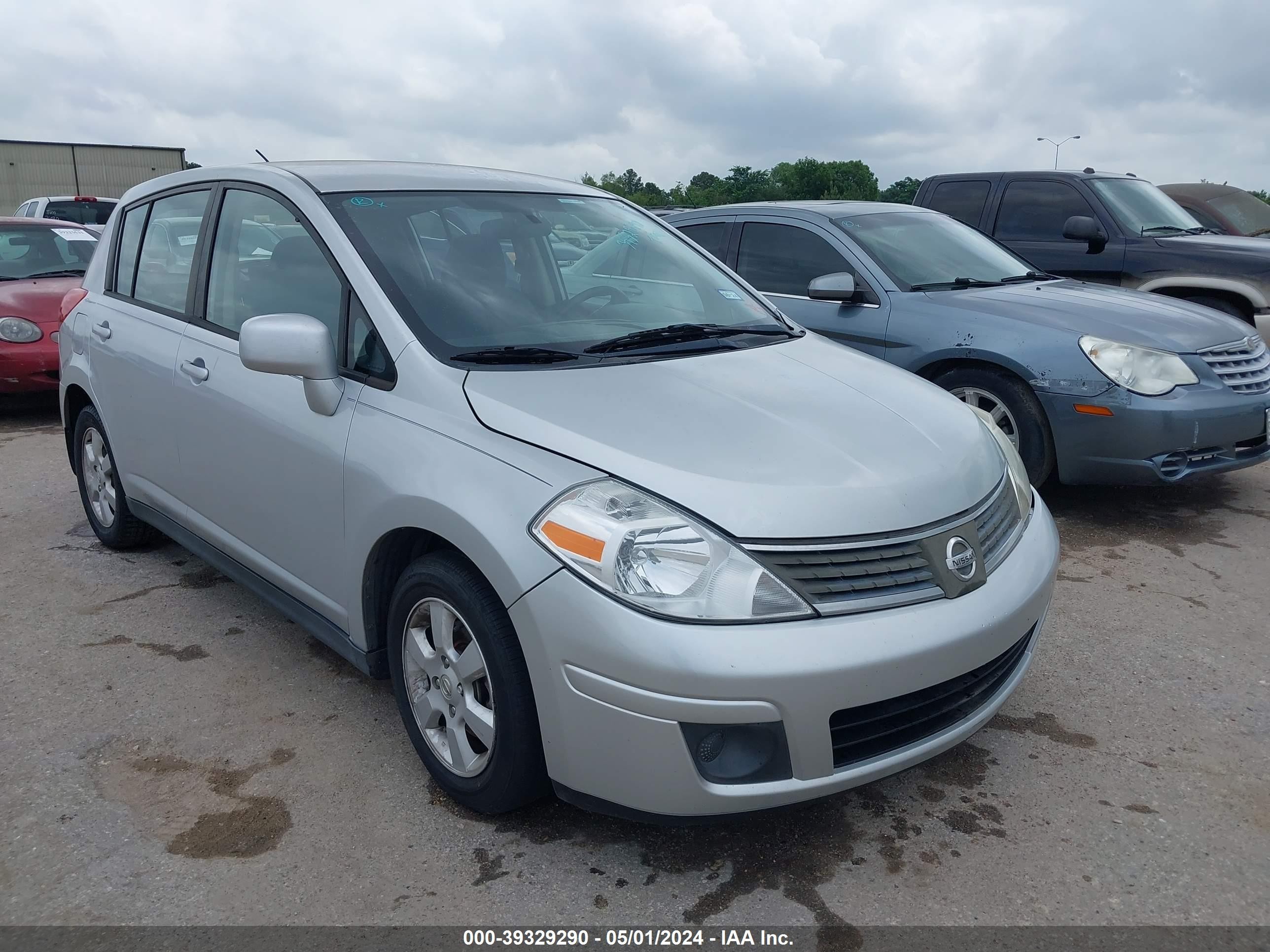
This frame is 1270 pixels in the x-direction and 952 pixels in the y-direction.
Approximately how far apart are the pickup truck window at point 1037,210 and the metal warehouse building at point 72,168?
37567mm

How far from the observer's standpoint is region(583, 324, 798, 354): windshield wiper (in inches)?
118

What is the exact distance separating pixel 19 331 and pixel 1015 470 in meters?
7.05

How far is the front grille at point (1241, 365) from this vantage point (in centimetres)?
497

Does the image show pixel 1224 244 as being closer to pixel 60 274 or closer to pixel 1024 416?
pixel 1024 416

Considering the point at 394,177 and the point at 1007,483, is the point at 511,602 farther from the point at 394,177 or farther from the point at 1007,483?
the point at 394,177

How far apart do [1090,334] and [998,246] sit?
166 cm

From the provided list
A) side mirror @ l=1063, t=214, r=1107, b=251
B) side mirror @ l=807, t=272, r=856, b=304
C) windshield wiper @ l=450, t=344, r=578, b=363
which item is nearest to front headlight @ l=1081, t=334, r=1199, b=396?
side mirror @ l=807, t=272, r=856, b=304

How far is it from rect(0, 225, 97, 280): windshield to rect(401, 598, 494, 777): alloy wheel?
266 inches

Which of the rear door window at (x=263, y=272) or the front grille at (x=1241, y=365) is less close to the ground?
the rear door window at (x=263, y=272)

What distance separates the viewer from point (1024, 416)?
5027mm

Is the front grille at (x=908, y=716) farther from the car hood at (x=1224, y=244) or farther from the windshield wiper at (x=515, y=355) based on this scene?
the car hood at (x=1224, y=244)

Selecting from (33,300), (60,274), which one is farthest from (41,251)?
(33,300)
